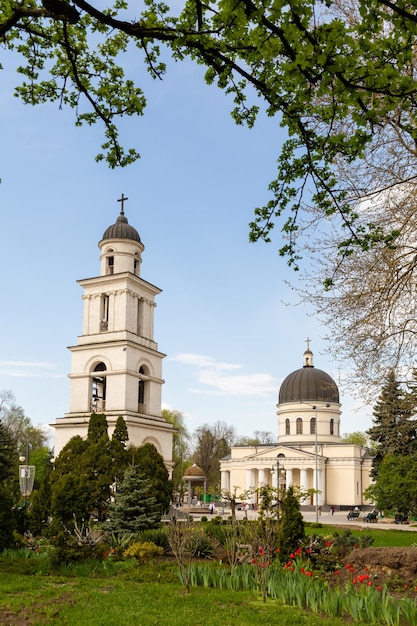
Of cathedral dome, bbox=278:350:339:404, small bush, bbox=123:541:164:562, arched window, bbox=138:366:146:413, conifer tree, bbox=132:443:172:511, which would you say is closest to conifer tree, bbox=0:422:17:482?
arched window, bbox=138:366:146:413

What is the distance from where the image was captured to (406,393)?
13.2 m

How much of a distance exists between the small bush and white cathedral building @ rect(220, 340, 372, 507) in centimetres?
5043

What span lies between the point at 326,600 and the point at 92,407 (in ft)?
98.0

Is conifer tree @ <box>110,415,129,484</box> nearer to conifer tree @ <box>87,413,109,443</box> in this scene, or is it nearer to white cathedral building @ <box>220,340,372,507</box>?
conifer tree @ <box>87,413,109,443</box>

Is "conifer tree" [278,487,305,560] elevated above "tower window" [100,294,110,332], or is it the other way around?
"tower window" [100,294,110,332]

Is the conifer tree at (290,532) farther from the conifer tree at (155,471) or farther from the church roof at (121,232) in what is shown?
the church roof at (121,232)

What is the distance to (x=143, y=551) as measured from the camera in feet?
47.2

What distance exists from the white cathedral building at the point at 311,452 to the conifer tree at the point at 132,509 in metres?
47.3

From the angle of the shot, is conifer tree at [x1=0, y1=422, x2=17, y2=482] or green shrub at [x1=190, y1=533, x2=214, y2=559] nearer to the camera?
green shrub at [x1=190, y1=533, x2=214, y2=559]

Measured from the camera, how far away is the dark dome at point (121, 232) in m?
39.3

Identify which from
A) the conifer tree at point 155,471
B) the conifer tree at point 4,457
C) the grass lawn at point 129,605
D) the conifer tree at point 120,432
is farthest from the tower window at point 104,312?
the grass lawn at point 129,605

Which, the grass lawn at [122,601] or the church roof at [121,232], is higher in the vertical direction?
the church roof at [121,232]

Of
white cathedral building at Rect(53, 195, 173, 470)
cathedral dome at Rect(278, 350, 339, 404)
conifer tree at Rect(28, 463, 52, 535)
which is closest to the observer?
conifer tree at Rect(28, 463, 52, 535)

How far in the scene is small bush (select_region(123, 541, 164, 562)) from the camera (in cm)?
1425
